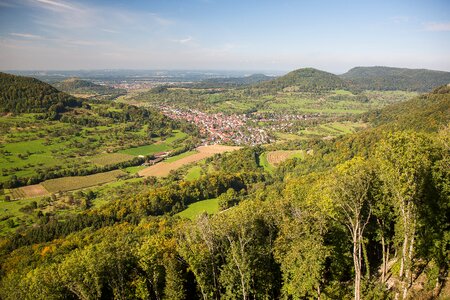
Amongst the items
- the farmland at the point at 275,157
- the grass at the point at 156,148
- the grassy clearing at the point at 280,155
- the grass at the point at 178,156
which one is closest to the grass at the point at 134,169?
the grass at the point at 178,156

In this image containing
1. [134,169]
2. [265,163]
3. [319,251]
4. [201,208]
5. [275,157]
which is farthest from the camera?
[275,157]

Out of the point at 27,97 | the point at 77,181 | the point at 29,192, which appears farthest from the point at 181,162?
the point at 27,97

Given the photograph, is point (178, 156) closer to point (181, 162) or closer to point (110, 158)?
point (181, 162)

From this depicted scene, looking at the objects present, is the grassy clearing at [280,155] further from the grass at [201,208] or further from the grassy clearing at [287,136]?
the grass at [201,208]

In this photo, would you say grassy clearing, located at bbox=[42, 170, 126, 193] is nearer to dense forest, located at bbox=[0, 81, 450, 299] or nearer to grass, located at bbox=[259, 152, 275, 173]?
grass, located at bbox=[259, 152, 275, 173]

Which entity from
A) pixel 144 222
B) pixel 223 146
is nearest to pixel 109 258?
pixel 144 222

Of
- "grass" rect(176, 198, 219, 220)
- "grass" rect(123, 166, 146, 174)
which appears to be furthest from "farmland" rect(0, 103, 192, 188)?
"grass" rect(176, 198, 219, 220)

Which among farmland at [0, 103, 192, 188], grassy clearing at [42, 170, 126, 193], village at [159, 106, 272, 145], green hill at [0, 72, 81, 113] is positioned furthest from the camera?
village at [159, 106, 272, 145]

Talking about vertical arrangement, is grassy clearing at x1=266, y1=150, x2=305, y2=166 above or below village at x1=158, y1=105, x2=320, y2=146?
below
